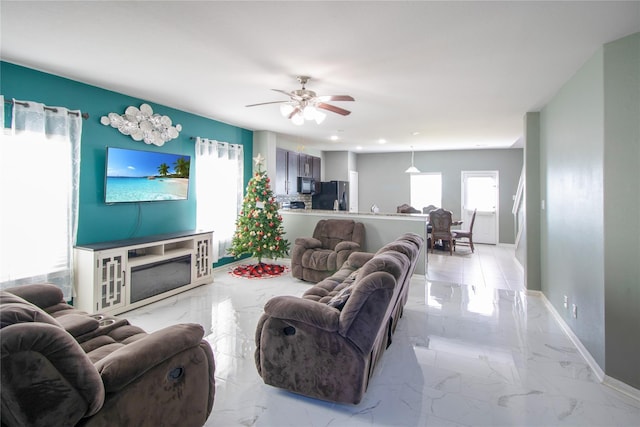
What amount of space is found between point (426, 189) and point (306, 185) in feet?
12.3

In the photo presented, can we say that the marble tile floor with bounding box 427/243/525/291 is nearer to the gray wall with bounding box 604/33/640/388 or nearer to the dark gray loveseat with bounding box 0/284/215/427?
the gray wall with bounding box 604/33/640/388

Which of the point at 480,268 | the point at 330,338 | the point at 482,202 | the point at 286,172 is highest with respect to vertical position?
the point at 286,172

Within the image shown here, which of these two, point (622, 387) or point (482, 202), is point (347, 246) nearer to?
point (622, 387)

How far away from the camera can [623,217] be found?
90.0 inches

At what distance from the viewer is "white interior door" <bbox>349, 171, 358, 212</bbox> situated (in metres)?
9.46

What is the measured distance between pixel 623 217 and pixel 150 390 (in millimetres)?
3167

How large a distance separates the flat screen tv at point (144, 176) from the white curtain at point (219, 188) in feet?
1.21

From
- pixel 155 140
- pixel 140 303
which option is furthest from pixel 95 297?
pixel 155 140

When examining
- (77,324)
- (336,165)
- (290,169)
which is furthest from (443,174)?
(77,324)

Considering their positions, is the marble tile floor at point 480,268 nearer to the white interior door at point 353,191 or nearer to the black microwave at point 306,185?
the white interior door at point 353,191

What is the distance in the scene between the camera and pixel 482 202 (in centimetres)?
880

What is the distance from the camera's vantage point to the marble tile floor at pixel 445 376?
2020mm

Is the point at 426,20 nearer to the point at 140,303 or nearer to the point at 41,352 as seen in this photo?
the point at 41,352

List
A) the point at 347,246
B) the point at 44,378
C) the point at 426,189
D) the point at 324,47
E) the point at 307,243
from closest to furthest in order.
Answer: the point at 44,378, the point at 324,47, the point at 347,246, the point at 307,243, the point at 426,189
